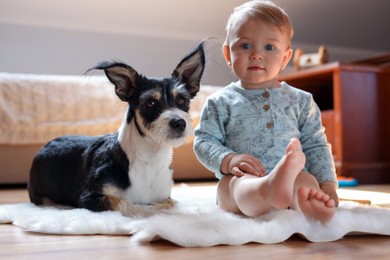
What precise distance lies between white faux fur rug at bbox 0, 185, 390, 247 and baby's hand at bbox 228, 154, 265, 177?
11 cm

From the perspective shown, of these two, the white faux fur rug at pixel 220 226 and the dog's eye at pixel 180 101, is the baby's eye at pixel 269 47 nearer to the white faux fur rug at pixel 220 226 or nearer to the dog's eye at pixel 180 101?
the dog's eye at pixel 180 101

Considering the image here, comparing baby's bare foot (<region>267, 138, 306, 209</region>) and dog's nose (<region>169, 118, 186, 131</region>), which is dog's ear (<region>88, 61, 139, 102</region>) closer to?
dog's nose (<region>169, 118, 186, 131</region>)

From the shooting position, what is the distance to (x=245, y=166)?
114cm

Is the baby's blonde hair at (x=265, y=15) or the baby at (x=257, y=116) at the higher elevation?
the baby's blonde hair at (x=265, y=15)

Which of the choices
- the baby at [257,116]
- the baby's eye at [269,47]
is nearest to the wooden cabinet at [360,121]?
the baby at [257,116]

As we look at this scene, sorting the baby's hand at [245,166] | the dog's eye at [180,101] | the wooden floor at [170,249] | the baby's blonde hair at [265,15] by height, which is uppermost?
the baby's blonde hair at [265,15]

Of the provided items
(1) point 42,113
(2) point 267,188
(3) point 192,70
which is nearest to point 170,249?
(2) point 267,188

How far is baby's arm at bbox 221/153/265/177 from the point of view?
113 cm

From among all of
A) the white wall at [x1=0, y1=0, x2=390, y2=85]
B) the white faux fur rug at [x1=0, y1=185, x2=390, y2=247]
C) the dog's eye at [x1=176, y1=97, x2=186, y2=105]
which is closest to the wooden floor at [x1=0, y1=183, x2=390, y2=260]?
the white faux fur rug at [x1=0, y1=185, x2=390, y2=247]

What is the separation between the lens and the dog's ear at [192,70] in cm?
141

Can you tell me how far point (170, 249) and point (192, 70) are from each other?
0.66 metres

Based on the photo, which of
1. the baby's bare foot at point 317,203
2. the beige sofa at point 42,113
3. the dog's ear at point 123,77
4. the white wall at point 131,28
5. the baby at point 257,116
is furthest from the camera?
the white wall at point 131,28

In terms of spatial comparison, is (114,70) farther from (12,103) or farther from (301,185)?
(12,103)

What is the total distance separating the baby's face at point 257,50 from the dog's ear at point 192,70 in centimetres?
14
